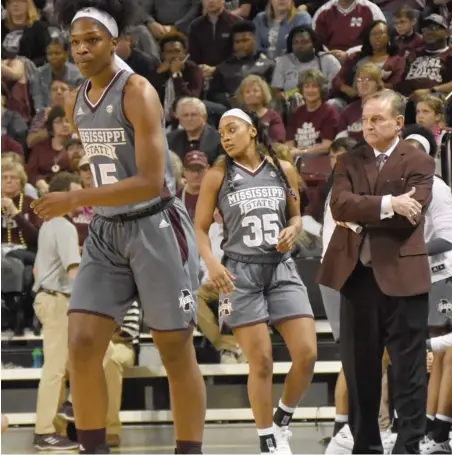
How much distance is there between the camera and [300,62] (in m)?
10.1

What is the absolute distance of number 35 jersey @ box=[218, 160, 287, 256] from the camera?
5.40 meters

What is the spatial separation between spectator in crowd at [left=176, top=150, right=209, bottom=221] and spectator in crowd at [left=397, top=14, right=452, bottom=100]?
98.6 inches

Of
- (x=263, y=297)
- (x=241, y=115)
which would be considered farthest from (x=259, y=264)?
(x=241, y=115)

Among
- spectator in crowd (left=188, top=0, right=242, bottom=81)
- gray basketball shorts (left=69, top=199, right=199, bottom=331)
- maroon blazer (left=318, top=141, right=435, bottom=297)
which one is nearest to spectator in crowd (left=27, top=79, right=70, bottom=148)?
spectator in crowd (left=188, top=0, right=242, bottom=81)

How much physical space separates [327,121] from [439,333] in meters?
3.49

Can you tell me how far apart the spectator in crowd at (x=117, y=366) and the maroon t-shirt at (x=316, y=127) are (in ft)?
8.38

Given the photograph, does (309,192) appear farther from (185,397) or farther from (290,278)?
(185,397)

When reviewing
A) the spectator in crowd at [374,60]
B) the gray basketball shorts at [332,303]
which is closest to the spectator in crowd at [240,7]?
the spectator in crowd at [374,60]

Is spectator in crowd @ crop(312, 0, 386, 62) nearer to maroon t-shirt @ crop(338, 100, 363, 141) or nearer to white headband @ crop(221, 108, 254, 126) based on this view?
maroon t-shirt @ crop(338, 100, 363, 141)

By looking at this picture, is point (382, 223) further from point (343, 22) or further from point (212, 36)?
point (212, 36)

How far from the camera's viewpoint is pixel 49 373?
679 centimetres

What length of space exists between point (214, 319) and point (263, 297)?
175 centimetres

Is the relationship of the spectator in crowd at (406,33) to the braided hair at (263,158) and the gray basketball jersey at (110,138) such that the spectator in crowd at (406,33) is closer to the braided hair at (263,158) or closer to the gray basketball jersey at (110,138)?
the braided hair at (263,158)

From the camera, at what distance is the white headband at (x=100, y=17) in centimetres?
400
